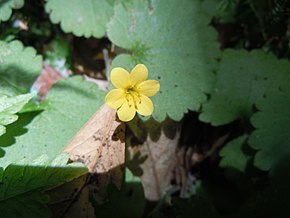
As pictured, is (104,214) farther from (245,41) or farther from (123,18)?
(245,41)

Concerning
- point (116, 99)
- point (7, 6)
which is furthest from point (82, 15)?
point (116, 99)

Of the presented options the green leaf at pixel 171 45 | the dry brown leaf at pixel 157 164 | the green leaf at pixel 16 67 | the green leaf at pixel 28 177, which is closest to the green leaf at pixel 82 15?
the green leaf at pixel 171 45

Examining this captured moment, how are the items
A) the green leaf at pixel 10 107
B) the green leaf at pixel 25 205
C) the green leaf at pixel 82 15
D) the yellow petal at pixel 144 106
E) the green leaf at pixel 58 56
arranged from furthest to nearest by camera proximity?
the green leaf at pixel 58 56
the green leaf at pixel 82 15
the yellow petal at pixel 144 106
the green leaf at pixel 10 107
the green leaf at pixel 25 205

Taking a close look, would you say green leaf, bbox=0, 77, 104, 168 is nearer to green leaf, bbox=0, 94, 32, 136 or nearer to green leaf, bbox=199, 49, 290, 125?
green leaf, bbox=0, 94, 32, 136

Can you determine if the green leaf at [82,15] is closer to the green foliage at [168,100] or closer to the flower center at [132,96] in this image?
the green foliage at [168,100]

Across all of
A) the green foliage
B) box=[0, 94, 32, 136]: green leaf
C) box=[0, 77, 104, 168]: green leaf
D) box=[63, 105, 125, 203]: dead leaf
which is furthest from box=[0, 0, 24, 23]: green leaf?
box=[63, 105, 125, 203]: dead leaf

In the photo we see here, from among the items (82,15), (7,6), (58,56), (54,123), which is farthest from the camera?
(58,56)

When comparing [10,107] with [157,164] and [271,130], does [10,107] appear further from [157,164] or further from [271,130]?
[271,130]
